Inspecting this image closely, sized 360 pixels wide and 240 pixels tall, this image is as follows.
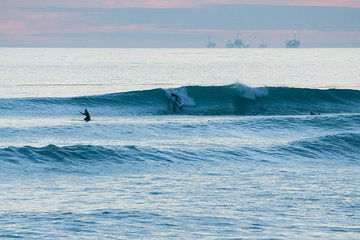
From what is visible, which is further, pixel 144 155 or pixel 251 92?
pixel 251 92

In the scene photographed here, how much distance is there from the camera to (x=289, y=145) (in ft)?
88.9

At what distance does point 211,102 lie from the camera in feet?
153

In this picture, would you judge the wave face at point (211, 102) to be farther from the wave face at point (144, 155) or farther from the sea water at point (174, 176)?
the wave face at point (144, 155)

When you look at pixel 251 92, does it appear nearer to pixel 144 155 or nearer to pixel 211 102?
pixel 211 102

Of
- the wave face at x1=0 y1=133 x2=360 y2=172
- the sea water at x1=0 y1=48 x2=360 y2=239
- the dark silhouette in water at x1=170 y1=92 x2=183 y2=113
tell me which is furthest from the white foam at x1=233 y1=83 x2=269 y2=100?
the wave face at x1=0 y1=133 x2=360 y2=172

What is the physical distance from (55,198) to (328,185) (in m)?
6.29

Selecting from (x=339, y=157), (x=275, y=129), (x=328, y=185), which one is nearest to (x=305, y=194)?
(x=328, y=185)

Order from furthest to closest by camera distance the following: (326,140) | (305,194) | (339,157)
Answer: (326,140)
(339,157)
(305,194)

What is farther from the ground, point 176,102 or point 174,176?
point 176,102

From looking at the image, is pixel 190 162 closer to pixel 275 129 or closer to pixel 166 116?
pixel 275 129

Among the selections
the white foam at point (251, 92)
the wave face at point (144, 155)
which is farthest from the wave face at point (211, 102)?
the wave face at point (144, 155)

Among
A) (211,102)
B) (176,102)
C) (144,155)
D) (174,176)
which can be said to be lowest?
(174,176)

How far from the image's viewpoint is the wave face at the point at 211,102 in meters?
42.9

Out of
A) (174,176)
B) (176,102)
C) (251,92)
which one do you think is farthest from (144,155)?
(251,92)
